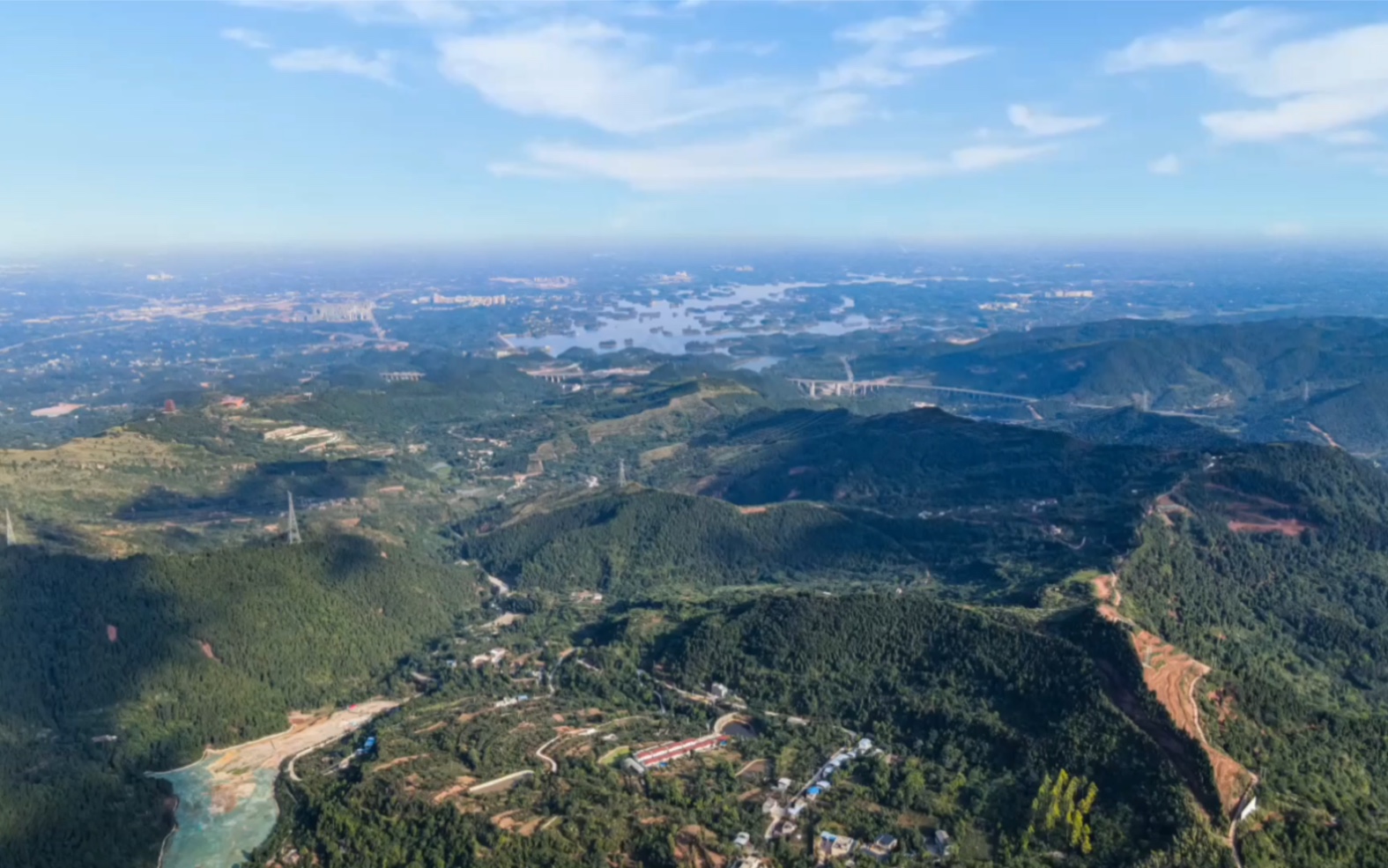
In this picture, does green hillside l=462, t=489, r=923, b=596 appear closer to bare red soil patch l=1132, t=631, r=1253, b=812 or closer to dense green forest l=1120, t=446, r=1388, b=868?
dense green forest l=1120, t=446, r=1388, b=868

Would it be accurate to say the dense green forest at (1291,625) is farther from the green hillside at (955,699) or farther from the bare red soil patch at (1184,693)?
the green hillside at (955,699)

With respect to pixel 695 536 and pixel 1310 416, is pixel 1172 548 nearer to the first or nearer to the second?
pixel 695 536

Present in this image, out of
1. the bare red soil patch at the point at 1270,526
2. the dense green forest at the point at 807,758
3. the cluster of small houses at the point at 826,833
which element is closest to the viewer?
the cluster of small houses at the point at 826,833

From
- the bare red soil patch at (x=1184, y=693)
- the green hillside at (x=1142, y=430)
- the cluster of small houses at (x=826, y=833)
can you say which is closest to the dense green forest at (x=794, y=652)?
the bare red soil patch at (x=1184, y=693)

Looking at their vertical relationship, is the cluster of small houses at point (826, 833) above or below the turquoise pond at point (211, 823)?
above

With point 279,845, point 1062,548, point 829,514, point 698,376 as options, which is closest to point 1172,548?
point 1062,548

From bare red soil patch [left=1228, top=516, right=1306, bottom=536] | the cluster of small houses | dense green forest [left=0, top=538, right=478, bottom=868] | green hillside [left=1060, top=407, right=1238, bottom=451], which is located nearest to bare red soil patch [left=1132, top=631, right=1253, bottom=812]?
the cluster of small houses

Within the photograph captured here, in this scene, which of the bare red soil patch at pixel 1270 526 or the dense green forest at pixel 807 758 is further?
the bare red soil patch at pixel 1270 526

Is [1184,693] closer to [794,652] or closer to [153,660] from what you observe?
[794,652]
